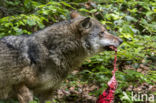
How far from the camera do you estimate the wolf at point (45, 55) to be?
3.89 meters

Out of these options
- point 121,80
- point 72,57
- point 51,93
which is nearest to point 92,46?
point 72,57

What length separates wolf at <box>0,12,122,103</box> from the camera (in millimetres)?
3895

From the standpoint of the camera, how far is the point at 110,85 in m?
4.07

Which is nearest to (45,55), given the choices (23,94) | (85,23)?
(23,94)

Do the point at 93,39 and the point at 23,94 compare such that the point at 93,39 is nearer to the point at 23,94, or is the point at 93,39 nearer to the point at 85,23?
the point at 85,23

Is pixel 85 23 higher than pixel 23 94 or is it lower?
higher

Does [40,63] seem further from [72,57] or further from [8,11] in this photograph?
[8,11]

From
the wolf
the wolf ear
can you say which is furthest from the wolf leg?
the wolf ear

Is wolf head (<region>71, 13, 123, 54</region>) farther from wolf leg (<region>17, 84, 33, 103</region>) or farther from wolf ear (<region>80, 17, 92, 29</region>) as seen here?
wolf leg (<region>17, 84, 33, 103</region>)

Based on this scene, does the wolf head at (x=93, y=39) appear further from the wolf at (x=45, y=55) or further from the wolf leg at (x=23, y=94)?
the wolf leg at (x=23, y=94)

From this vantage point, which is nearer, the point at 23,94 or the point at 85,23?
the point at 23,94

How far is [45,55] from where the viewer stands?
13.1 ft

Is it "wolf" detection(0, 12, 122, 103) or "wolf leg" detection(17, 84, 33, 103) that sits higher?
"wolf" detection(0, 12, 122, 103)

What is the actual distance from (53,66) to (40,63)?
0.32 meters
